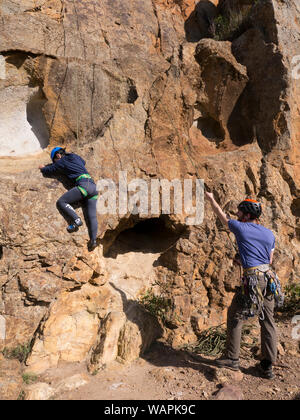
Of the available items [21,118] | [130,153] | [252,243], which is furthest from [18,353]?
[21,118]

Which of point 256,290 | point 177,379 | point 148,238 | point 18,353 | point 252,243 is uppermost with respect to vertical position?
point 148,238

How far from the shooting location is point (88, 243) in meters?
4.54

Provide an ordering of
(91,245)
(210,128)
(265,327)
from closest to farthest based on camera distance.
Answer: (265,327) < (91,245) < (210,128)

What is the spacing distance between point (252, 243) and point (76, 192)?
2349 millimetres

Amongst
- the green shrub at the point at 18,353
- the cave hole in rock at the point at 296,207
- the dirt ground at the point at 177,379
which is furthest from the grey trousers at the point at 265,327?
the cave hole in rock at the point at 296,207

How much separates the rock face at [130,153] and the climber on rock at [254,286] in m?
1.17

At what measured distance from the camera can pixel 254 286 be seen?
3.50 metres

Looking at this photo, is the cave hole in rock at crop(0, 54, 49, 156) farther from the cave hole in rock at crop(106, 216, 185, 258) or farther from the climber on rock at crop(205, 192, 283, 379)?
→ the climber on rock at crop(205, 192, 283, 379)

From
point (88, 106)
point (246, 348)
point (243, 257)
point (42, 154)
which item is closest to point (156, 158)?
point (88, 106)

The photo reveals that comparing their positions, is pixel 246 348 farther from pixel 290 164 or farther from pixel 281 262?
pixel 290 164

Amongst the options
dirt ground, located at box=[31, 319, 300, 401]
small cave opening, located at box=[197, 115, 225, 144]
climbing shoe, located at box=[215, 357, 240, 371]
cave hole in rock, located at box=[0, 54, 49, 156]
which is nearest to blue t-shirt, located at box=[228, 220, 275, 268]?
climbing shoe, located at box=[215, 357, 240, 371]

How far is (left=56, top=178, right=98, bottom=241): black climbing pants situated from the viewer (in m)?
4.37

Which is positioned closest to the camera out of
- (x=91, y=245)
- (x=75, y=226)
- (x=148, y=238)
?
(x=75, y=226)

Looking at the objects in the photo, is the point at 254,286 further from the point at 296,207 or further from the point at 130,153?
the point at 296,207
